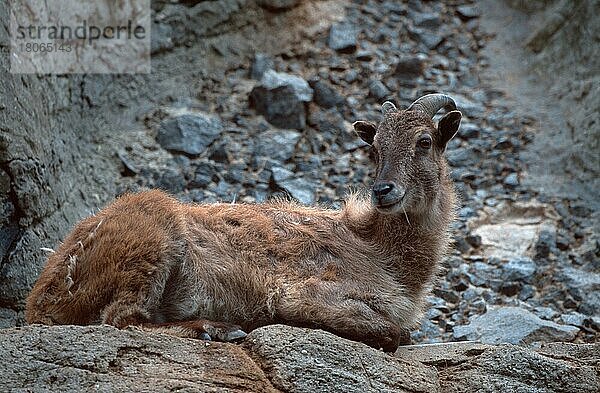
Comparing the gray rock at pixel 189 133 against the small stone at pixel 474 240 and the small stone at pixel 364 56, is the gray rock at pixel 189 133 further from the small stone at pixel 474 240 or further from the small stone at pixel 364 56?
the small stone at pixel 474 240

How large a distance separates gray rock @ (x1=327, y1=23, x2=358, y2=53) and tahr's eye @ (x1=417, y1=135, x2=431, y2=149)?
667 centimetres

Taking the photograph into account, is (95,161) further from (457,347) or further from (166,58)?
(457,347)

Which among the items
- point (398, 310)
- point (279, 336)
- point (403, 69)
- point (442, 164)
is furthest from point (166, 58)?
point (279, 336)

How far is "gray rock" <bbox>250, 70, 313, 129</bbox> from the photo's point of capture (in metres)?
13.7

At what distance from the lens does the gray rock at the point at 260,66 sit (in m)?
14.5

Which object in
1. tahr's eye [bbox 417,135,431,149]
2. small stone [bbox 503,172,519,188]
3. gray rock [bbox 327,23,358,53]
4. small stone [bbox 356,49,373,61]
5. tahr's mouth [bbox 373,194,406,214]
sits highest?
tahr's eye [bbox 417,135,431,149]

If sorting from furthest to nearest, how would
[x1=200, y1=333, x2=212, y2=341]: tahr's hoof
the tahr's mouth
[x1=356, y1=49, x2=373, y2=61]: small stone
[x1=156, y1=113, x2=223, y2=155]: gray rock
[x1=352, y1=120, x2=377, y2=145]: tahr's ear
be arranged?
[x1=356, y1=49, x2=373, y2=61]: small stone, [x1=156, y1=113, x2=223, y2=155]: gray rock, [x1=352, y1=120, x2=377, y2=145]: tahr's ear, the tahr's mouth, [x1=200, y1=333, x2=212, y2=341]: tahr's hoof

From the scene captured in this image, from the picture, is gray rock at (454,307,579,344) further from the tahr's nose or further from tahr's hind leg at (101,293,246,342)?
tahr's hind leg at (101,293,246,342)

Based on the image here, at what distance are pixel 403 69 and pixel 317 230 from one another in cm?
694

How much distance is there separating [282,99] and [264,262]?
5991mm

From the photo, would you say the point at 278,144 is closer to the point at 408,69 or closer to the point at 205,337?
the point at 408,69

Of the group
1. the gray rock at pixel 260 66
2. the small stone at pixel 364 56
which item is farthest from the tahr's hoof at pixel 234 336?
the small stone at pixel 364 56

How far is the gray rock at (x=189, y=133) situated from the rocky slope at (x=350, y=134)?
23mm

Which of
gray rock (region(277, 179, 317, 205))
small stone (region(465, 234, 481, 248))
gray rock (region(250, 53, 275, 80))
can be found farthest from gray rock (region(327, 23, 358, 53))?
small stone (region(465, 234, 481, 248))
